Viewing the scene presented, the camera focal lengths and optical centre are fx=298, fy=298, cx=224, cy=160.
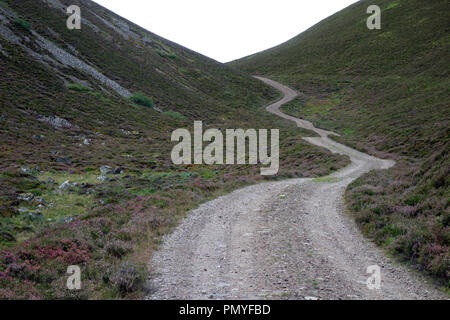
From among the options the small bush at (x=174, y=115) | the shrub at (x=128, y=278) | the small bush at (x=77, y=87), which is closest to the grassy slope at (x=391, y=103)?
the shrub at (x=128, y=278)

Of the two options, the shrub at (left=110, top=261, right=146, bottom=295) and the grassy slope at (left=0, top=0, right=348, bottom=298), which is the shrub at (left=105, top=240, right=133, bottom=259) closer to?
the grassy slope at (left=0, top=0, right=348, bottom=298)

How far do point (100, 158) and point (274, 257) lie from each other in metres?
23.7

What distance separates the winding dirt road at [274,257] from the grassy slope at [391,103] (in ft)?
3.52

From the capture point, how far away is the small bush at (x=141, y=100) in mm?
52250

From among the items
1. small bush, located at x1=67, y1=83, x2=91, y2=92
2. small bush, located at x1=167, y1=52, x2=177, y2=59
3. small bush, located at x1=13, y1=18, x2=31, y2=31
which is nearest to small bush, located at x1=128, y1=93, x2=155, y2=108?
small bush, located at x1=67, y1=83, x2=91, y2=92

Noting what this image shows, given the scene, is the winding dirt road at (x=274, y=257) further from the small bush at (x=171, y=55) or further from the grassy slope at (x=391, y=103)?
the small bush at (x=171, y=55)

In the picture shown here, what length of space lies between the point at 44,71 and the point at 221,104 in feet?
119

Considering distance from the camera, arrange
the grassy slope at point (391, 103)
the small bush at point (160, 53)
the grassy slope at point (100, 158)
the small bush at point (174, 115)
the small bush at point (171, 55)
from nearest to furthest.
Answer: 1. the grassy slope at point (100, 158)
2. the grassy slope at point (391, 103)
3. the small bush at point (174, 115)
4. the small bush at point (160, 53)
5. the small bush at point (171, 55)

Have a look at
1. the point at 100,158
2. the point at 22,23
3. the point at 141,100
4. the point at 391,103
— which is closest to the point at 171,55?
the point at 141,100

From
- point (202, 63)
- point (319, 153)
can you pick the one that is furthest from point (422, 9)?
point (319, 153)

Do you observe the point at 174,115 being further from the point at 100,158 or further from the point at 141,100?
the point at 100,158

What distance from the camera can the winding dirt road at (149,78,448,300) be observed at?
7.24 meters

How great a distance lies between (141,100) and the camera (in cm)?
5291

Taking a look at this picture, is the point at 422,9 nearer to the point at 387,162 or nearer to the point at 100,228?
the point at 387,162
